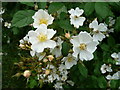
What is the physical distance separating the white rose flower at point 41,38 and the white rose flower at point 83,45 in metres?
0.12

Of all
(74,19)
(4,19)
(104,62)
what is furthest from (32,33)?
(4,19)

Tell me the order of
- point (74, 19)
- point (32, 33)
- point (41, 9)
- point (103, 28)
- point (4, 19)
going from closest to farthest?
point (32, 33), point (41, 9), point (74, 19), point (103, 28), point (4, 19)

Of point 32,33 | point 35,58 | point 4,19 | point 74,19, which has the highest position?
point 4,19

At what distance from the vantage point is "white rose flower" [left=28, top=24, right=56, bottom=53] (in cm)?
135

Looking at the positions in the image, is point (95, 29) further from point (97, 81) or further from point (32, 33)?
point (97, 81)

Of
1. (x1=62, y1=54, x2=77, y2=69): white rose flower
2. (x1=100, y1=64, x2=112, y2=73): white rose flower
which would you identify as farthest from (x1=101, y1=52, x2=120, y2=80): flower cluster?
(x1=62, y1=54, x2=77, y2=69): white rose flower

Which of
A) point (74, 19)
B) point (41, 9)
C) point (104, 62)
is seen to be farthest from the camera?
point (104, 62)

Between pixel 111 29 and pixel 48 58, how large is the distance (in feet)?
3.04

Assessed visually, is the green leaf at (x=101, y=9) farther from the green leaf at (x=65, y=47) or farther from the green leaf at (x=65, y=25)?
the green leaf at (x=65, y=47)

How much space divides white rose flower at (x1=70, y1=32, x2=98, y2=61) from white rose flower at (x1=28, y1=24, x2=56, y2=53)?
4.5 inches

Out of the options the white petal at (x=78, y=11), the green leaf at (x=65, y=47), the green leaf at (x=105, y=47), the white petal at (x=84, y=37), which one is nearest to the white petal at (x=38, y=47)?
the green leaf at (x=65, y=47)

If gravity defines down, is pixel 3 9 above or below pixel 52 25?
above

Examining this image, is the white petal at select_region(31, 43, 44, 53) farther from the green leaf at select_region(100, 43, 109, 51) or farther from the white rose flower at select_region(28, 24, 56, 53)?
the green leaf at select_region(100, 43, 109, 51)

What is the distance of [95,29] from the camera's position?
1.68m
